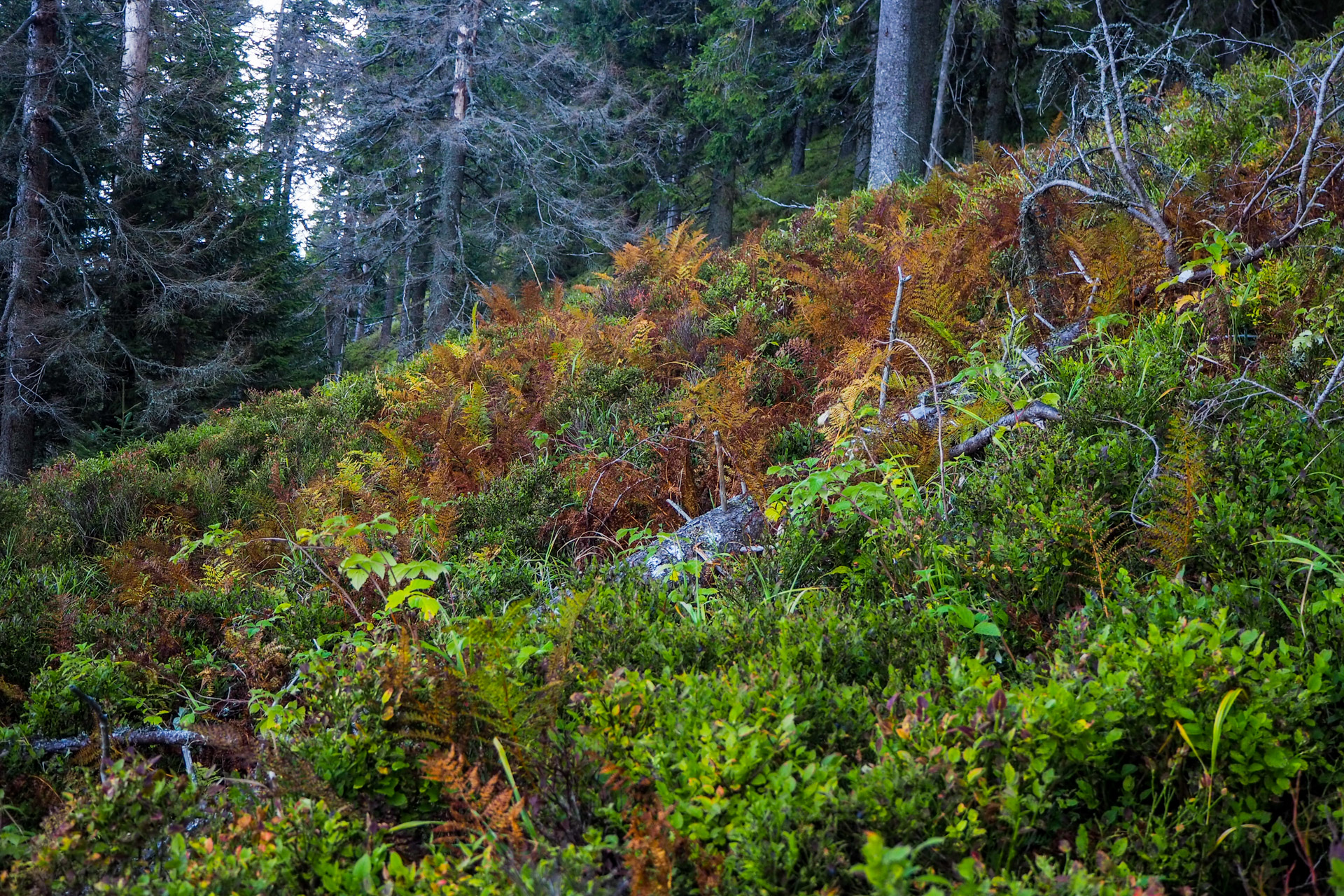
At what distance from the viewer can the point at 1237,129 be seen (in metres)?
5.46

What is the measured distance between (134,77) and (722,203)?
1093 cm

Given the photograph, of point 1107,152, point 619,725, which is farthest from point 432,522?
point 1107,152

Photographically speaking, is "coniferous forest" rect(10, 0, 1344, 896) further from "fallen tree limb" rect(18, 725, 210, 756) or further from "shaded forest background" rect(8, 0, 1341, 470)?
"shaded forest background" rect(8, 0, 1341, 470)

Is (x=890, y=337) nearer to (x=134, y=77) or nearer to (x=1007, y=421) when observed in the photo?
(x=1007, y=421)

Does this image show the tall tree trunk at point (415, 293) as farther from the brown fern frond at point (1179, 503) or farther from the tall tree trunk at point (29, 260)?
the brown fern frond at point (1179, 503)

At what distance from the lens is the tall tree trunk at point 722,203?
17562 mm

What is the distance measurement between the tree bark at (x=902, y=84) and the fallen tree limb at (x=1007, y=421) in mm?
7112

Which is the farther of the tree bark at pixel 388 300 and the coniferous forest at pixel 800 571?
the tree bark at pixel 388 300

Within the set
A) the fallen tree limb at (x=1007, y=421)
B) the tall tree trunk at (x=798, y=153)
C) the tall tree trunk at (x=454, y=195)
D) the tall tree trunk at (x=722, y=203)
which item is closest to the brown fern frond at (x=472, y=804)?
Answer: the fallen tree limb at (x=1007, y=421)

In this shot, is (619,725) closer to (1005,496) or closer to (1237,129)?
(1005,496)

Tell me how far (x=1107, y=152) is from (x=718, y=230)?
12376 mm

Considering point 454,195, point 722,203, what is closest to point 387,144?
point 454,195

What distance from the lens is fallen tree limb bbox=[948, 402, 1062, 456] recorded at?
11.0ft

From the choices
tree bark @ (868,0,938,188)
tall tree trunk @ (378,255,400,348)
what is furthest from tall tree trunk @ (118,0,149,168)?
tree bark @ (868,0,938,188)
